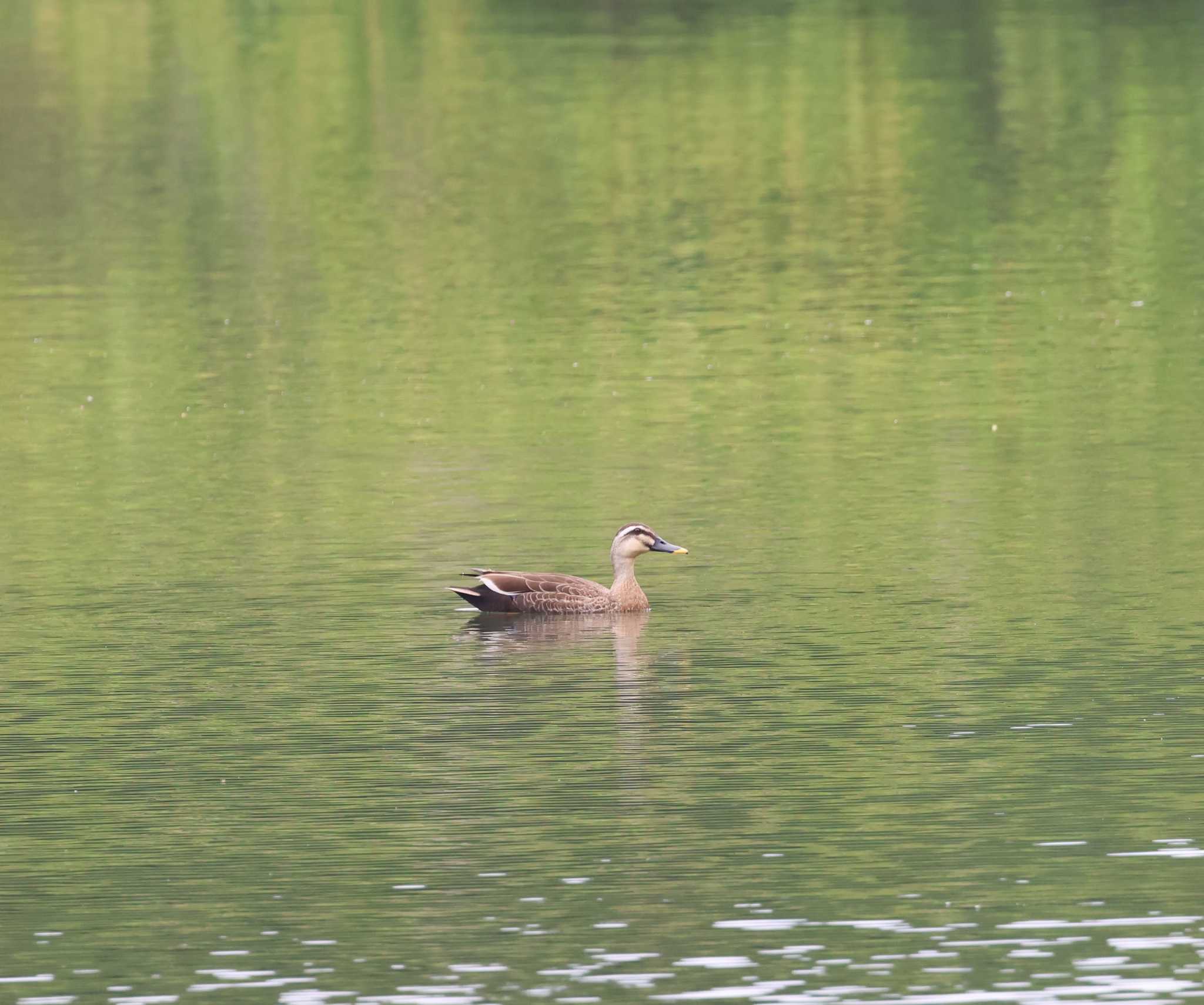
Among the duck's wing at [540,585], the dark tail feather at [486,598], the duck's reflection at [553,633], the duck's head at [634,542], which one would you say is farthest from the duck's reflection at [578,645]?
the duck's head at [634,542]

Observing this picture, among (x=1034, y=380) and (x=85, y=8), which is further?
(x=85, y=8)

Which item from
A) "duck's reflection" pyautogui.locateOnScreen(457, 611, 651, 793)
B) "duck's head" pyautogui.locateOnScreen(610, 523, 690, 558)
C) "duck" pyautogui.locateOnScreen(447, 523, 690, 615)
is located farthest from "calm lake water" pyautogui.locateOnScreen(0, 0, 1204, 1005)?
"duck's head" pyautogui.locateOnScreen(610, 523, 690, 558)

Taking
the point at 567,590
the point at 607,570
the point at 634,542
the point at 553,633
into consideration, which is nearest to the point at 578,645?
the point at 553,633

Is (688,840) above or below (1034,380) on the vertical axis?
below

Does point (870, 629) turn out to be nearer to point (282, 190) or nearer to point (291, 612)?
point (291, 612)

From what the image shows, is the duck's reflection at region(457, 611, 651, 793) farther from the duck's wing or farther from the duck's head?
the duck's head

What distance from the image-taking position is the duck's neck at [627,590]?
24.0m

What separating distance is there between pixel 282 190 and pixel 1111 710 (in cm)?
3917

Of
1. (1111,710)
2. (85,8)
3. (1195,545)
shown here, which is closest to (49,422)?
(1195,545)

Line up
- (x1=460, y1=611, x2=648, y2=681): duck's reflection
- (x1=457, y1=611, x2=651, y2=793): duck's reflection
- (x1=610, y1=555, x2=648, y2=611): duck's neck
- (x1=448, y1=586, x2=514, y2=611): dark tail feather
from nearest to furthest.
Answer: (x1=457, y1=611, x2=651, y2=793): duck's reflection, (x1=460, y1=611, x2=648, y2=681): duck's reflection, (x1=448, y1=586, x2=514, y2=611): dark tail feather, (x1=610, y1=555, x2=648, y2=611): duck's neck

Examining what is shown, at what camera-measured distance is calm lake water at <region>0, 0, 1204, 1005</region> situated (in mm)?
15352

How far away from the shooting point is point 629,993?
550 inches

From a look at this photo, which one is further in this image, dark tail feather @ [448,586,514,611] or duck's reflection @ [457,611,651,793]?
dark tail feather @ [448,586,514,611]

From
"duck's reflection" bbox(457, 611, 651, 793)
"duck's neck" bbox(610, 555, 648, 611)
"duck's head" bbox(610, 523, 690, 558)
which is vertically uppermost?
"duck's head" bbox(610, 523, 690, 558)
